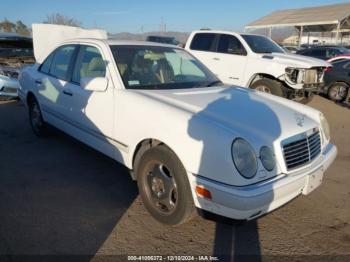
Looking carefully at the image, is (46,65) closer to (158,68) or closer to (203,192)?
(158,68)

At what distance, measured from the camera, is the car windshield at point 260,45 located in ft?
30.6

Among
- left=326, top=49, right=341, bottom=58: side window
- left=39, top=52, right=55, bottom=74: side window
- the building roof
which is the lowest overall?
left=326, top=49, right=341, bottom=58: side window

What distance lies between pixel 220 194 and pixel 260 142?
0.53 m

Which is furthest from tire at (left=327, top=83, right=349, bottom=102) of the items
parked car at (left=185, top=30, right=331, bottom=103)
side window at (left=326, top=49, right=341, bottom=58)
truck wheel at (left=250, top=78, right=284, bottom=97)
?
side window at (left=326, top=49, right=341, bottom=58)

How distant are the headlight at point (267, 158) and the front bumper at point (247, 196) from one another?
109mm

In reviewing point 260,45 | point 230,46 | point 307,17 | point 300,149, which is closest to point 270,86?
point 260,45

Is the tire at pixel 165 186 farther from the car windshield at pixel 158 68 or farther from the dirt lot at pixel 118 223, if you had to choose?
the car windshield at pixel 158 68

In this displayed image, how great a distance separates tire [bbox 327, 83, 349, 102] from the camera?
1080 cm

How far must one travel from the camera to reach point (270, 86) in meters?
8.69

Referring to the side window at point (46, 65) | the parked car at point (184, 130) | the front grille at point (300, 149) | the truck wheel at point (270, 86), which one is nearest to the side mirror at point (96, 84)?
the parked car at point (184, 130)

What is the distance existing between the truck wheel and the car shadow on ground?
A: 5007 millimetres

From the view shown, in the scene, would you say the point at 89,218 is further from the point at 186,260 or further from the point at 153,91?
the point at 153,91

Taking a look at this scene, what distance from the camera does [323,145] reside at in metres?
3.73

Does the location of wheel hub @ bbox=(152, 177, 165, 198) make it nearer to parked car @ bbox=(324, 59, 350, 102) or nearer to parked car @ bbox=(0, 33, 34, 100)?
parked car @ bbox=(0, 33, 34, 100)
